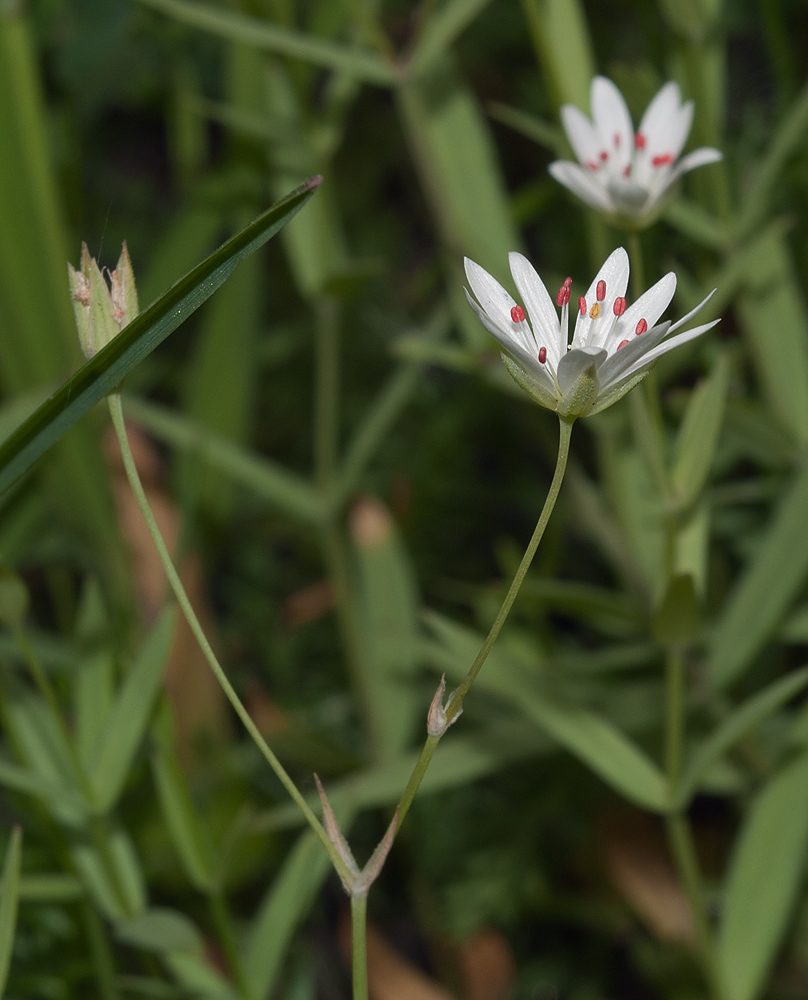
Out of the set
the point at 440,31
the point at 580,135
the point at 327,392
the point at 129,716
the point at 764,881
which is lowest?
the point at 764,881

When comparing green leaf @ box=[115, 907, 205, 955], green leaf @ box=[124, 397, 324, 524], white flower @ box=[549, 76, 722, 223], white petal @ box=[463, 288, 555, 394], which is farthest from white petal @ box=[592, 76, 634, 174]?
green leaf @ box=[115, 907, 205, 955]

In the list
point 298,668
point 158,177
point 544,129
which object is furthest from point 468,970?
point 158,177

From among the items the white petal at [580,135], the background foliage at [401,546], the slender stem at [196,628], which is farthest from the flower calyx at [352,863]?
the white petal at [580,135]

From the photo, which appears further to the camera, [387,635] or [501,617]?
[387,635]

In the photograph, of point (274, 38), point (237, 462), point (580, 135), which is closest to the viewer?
point (580, 135)

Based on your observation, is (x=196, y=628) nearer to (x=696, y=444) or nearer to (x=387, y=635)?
(x=696, y=444)

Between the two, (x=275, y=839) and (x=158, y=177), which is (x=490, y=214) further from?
(x=158, y=177)

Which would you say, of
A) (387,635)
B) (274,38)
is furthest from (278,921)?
(274,38)

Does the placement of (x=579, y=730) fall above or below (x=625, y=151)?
below
